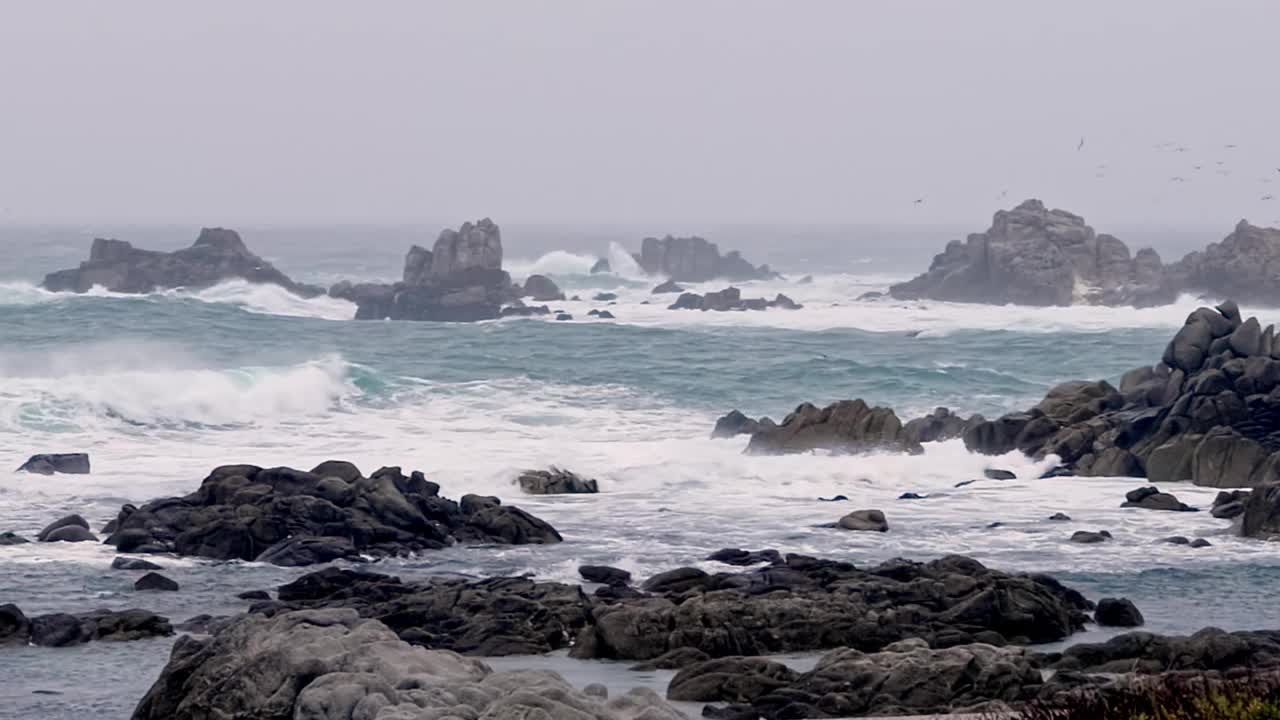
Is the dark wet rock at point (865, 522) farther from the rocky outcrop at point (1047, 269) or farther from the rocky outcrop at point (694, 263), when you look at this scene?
the rocky outcrop at point (694, 263)

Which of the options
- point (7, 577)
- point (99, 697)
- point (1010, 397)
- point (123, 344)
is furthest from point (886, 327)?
point (99, 697)

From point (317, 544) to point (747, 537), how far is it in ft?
28.0

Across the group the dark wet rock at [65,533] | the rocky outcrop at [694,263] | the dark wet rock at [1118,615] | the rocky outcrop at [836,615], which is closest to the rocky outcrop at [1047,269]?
the rocky outcrop at [694,263]

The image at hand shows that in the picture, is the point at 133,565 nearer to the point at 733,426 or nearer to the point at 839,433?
the point at 839,433

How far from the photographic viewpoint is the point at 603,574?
32094 mm

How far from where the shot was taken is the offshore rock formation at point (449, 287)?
95.2 metres

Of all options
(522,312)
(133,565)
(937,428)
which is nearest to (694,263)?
(522,312)

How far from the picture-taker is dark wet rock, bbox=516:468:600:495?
43219 millimetres

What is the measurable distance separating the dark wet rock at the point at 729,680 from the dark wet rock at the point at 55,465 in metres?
24.5

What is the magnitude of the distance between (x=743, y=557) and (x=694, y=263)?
11373 cm

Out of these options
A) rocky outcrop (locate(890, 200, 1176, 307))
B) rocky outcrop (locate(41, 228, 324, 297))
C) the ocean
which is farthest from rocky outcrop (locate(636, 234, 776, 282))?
rocky outcrop (locate(41, 228, 324, 297))

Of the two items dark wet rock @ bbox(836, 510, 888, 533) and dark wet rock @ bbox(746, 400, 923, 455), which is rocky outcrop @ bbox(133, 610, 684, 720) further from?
dark wet rock @ bbox(746, 400, 923, 455)

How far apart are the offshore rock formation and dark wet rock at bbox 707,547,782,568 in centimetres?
6105

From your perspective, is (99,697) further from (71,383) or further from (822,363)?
(822,363)
